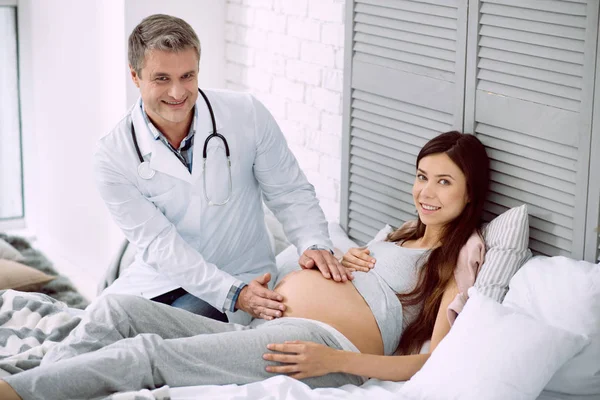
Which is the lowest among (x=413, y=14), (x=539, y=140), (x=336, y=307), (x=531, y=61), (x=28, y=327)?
(x=28, y=327)

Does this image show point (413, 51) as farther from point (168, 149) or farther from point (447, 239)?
point (168, 149)

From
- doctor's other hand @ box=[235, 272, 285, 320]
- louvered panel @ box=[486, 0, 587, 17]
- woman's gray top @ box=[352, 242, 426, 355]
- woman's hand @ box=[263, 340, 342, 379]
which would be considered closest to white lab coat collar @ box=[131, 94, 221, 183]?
doctor's other hand @ box=[235, 272, 285, 320]

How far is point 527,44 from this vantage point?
7.76 ft

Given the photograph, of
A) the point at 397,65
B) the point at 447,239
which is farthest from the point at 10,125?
the point at 447,239

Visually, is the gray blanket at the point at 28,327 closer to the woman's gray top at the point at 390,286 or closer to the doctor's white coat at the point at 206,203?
the doctor's white coat at the point at 206,203

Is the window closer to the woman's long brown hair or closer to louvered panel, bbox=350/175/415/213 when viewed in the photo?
louvered panel, bbox=350/175/415/213

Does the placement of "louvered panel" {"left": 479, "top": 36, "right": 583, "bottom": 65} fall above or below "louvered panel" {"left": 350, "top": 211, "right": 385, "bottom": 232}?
above

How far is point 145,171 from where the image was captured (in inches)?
105

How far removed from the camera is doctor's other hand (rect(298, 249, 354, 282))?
8.34 ft

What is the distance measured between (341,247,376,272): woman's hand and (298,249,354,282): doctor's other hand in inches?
1.3

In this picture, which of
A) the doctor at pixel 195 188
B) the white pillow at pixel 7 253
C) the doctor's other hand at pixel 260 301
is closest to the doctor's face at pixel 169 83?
the doctor at pixel 195 188

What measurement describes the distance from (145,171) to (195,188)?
0.16 m

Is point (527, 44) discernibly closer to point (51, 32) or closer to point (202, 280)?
point (202, 280)

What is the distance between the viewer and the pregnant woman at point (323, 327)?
2064 millimetres
